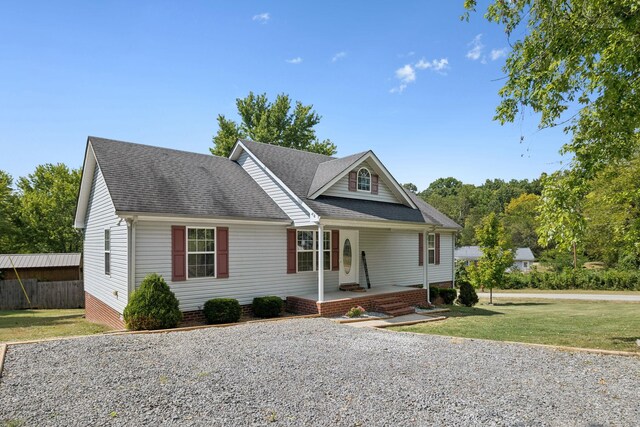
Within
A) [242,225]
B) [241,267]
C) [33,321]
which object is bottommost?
[33,321]

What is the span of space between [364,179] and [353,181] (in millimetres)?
676

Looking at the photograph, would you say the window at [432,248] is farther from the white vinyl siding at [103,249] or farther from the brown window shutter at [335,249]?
the white vinyl siding at [103,249]

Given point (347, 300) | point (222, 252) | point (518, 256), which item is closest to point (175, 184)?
point (222, 252)

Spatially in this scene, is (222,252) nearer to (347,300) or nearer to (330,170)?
(347,300)

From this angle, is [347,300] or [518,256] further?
Result: [518,256]

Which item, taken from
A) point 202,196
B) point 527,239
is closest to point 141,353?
point 202,196

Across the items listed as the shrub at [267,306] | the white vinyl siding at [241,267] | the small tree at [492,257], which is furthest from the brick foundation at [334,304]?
the small tree at [492,257]

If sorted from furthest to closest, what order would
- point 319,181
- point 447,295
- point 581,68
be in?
point 447,295, point 319,181, point 581,68

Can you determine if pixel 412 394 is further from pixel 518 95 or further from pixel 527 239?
pixel 527 239

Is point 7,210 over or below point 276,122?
below

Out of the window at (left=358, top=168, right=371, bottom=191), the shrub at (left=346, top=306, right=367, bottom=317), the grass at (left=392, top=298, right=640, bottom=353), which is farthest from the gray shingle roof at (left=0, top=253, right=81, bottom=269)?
the grass at (left=392, top=298, right=640, bottom=353)

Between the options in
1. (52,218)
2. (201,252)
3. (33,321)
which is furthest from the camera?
(52,218)

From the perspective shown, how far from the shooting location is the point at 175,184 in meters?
12.5

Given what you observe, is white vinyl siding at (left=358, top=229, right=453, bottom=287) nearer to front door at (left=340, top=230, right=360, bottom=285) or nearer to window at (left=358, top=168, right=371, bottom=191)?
front door at (left=340, top=230, right=360, bottom=285)
